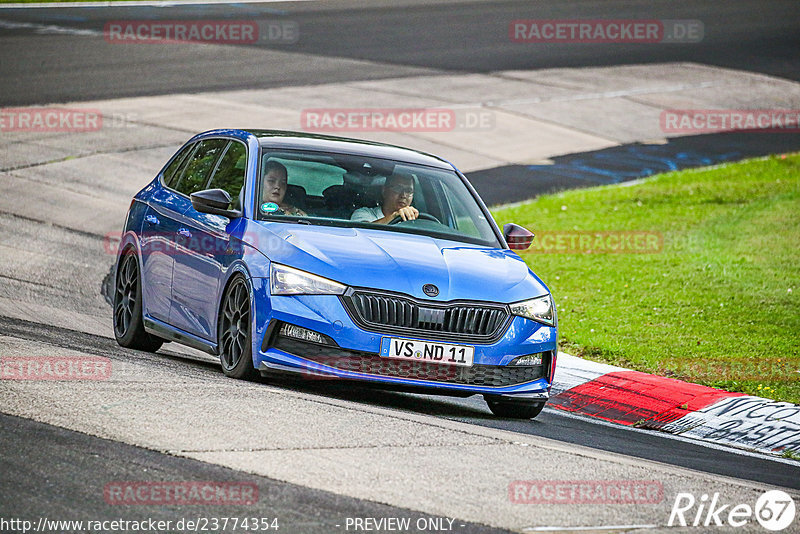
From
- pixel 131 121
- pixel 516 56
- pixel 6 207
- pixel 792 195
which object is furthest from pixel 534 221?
pixel 516 56

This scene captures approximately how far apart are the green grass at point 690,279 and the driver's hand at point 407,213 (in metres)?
2.82

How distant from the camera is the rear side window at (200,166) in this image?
975 cm

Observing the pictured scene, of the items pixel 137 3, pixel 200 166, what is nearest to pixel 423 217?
pixel 200 166

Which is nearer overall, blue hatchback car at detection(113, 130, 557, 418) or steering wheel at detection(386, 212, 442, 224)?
blue hatchback car at detection(113, 130, 557, 418)

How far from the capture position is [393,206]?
912 centimetres

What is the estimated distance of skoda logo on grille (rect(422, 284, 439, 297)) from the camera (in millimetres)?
7961

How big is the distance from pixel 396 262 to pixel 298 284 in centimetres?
65

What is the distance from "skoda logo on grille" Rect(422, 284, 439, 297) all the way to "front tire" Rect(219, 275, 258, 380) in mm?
1118

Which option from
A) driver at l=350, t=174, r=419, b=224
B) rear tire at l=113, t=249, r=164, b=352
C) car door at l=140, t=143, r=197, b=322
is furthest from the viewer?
rear tire at l=113, t=249, r=164, b=352

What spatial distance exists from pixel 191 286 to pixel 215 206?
0.66 metres

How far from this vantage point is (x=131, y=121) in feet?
75.3

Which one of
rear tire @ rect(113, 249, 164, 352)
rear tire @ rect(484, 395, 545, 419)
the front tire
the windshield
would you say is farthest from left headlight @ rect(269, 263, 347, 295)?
rear tire @ rect(113, 249, 164, 352)

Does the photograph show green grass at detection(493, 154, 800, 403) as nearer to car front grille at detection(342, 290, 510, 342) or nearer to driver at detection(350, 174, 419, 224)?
driver at detection(350, 174, 419, 224)

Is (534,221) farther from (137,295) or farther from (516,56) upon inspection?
(516,56)
